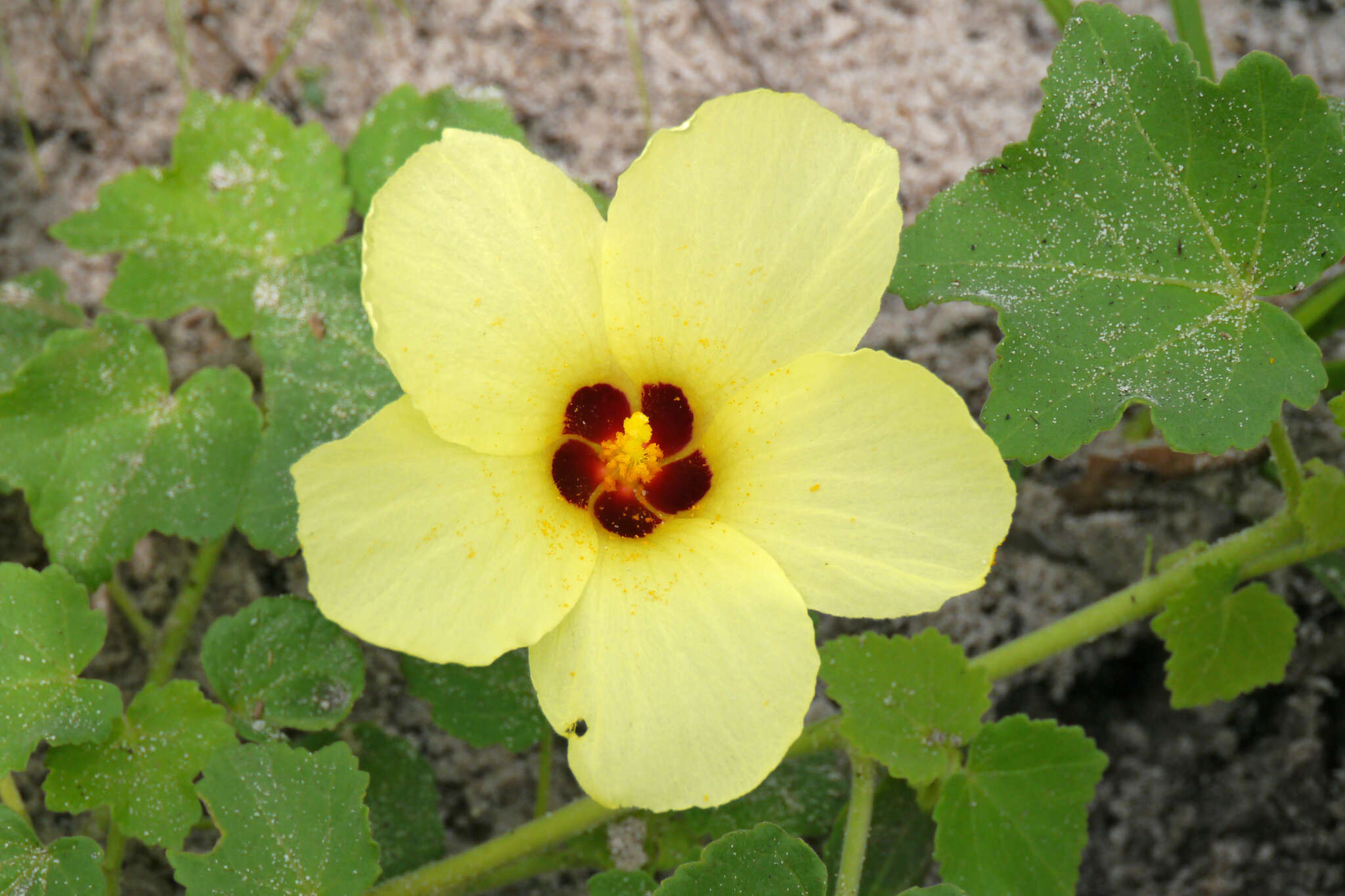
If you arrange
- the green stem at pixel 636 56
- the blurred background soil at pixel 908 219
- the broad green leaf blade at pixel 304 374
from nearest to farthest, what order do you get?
the broad green leaf blade at pixel 304 374, the blurred background soil at pixel 908 219, the green stem at pixel 636 56

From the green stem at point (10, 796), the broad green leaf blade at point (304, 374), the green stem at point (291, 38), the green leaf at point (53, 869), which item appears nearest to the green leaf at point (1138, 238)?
the broad green leaf blade at point (304, 374)

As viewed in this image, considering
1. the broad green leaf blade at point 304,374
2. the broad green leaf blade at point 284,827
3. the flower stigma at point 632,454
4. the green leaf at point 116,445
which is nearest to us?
the flower stigma at point 632,454

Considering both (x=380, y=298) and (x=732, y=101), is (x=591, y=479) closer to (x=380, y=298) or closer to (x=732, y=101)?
(x=380, y=298)

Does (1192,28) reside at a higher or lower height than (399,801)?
Answer: higher

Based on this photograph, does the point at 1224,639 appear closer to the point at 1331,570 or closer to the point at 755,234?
the point at 1331,570

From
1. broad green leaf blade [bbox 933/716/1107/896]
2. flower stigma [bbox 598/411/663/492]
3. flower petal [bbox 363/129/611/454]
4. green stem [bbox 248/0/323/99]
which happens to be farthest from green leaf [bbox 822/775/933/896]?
green stem [bbox 248/0/323/99]

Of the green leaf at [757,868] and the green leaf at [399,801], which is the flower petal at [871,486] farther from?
the green leaf at [399,801]

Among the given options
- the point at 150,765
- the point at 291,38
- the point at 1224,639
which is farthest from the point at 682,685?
the point at 291,38
